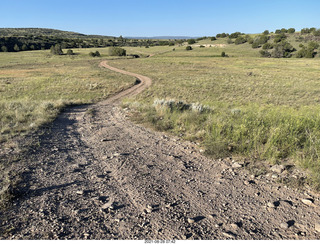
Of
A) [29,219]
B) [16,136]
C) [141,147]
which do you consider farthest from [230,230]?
[16,136]

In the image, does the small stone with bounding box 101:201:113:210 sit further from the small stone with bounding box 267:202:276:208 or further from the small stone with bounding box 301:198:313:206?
the small stone with bounding box 301:198:313:206

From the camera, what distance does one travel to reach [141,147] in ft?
18.6

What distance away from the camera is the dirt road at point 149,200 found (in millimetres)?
2832

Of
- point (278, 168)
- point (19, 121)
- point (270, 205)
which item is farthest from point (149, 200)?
point (19, 121)

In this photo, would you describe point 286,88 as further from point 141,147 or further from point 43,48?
point 43,48

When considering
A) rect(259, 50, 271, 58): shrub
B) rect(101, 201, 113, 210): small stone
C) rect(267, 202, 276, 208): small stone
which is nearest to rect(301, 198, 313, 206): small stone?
rect(267, 202, 276, 208): small stone

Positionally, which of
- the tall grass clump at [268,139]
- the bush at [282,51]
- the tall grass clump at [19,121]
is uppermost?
the bush at [282,51]

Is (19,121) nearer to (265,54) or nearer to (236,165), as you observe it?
(236,165)

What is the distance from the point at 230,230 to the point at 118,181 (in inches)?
79.5

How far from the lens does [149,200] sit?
11.3 ft

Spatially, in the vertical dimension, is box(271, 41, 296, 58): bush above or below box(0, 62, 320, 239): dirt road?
above

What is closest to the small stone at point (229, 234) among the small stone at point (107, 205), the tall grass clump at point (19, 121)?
the small stone at point (107, 205)

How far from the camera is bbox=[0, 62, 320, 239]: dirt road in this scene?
2832 millimetres

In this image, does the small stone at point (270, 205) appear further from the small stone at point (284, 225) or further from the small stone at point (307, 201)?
the small stone at point (307, 201)
